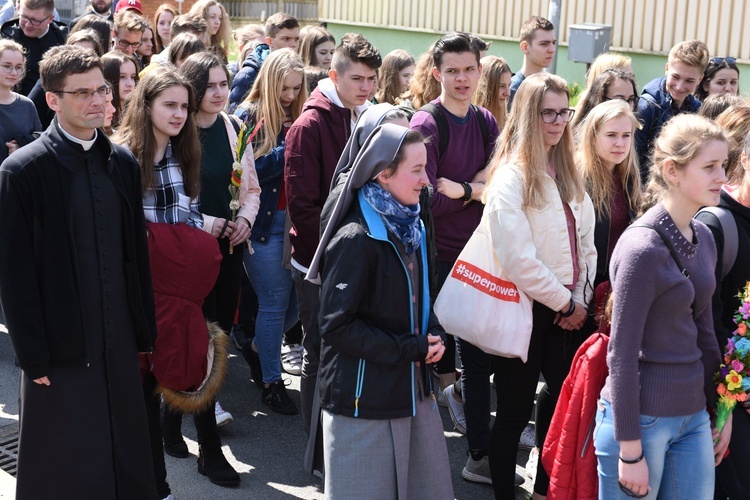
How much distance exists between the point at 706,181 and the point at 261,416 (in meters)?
3.28

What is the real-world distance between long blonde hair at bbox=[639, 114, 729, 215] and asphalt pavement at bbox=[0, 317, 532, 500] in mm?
2033

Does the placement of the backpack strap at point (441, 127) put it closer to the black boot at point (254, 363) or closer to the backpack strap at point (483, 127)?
the backpack strap at point (483, 127)

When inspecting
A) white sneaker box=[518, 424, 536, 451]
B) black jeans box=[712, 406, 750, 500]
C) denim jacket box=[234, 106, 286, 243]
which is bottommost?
white sneaker box=[518, 424, 536, 451]

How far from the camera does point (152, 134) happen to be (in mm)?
4754

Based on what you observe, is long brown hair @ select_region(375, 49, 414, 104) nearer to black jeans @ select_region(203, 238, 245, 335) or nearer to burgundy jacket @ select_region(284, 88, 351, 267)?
burgundy jacket @ select_region(284, 88, 351, 267)

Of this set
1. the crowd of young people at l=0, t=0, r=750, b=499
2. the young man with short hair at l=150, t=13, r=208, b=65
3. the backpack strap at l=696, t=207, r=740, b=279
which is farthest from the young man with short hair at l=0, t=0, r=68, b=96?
the backpack strap at l=696, t=207, r=740, b=279

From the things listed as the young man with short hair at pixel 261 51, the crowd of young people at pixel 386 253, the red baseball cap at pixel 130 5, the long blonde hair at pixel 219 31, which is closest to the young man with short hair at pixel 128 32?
the young man with short hair at pixel 261 51

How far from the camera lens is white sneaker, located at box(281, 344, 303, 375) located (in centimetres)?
662

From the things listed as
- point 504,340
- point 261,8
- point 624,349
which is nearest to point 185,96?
point 504,340

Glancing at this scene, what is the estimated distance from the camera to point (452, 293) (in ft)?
14.6

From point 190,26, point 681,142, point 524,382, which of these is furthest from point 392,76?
point 681,142

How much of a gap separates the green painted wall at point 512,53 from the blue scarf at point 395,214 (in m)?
9.02

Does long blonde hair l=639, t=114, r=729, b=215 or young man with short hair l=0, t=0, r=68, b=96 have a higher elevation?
young man with short hair l=0, t=0, r=68, b=96

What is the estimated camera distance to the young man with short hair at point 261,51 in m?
7.54
